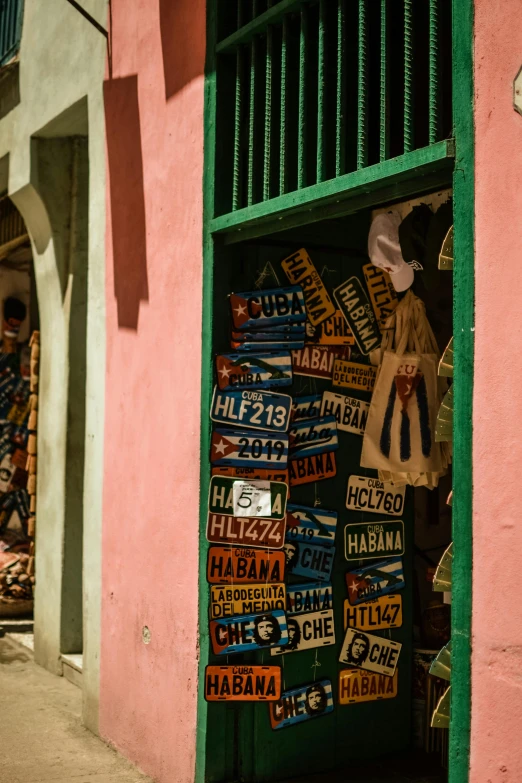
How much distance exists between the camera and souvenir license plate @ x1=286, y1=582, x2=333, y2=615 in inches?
198

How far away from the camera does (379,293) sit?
17.5ft

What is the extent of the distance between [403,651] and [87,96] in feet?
13.3

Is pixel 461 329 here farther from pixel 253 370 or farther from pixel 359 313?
pixel 359 313

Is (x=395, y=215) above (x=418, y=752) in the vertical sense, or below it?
above

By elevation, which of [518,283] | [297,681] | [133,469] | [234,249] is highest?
[234,249]

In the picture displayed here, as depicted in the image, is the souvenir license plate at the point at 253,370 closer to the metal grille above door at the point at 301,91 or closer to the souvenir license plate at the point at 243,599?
the metal grille above door at the point at 301,91

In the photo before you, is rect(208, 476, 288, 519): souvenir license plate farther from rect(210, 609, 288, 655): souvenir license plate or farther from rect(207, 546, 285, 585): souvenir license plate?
rect(210, 609, 288, 655): souvenir license plate

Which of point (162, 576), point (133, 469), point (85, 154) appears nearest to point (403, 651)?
point (162, 576)

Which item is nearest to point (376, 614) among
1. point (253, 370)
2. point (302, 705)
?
point (302, 705)

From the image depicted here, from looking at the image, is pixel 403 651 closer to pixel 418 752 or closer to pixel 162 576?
pixel 418 752

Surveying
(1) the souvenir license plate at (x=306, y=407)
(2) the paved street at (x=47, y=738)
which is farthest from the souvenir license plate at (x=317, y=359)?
(2) the paved street at (x=47, y=738)

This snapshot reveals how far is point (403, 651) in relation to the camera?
5.43 metres

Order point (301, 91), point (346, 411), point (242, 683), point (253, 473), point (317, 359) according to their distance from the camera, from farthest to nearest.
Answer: point (346, 411) < point (317, 359) < point (253, 473) < point (242, 683) < point (301, 91)

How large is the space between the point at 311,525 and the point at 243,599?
0.54 metres
